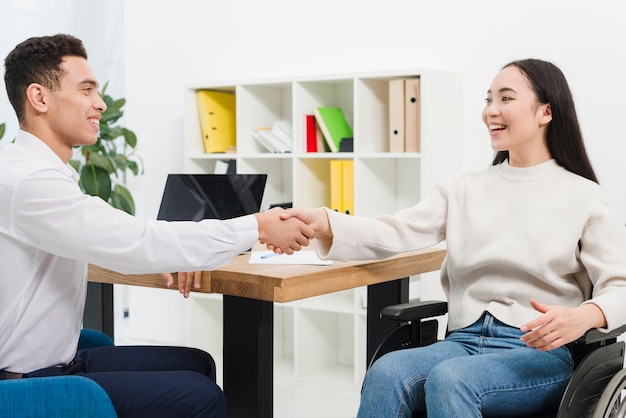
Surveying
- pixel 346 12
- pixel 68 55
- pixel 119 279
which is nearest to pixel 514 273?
pixel 119 279

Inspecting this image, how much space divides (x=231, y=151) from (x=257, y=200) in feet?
6.62

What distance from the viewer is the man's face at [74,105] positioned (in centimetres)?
208

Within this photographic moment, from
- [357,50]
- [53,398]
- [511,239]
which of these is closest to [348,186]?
[357,50]

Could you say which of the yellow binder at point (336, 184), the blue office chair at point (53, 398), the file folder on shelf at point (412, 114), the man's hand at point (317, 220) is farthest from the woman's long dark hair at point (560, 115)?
the yellow binder at point (336, 184)

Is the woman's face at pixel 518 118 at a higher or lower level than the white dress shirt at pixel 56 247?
higher

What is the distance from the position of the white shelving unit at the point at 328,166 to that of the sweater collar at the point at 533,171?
5.18 feet

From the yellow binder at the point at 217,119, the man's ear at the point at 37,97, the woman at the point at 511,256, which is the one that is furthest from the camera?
the yellow binder at the point at 217,119

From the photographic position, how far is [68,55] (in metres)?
2.12

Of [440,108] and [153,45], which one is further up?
[153,45]

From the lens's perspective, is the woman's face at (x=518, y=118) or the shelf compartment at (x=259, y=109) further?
the shelf compartment at (x=259, y=109)

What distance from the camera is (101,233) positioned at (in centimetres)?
186

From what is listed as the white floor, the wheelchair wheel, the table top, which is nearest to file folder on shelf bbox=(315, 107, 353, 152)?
the white floor

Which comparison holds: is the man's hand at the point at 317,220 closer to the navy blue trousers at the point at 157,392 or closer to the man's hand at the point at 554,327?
the navy blue trousers at the point at 157,392

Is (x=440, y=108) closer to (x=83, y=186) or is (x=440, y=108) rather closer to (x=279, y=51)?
(x=279, y=51)
